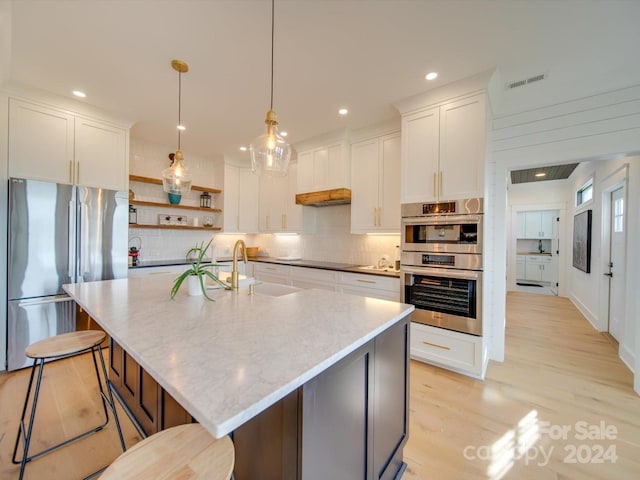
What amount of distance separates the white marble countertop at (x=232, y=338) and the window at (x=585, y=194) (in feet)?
17.5

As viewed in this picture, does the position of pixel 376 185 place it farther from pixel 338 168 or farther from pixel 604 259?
pixel 604 259

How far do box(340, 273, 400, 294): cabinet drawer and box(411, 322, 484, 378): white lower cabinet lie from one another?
0.45m

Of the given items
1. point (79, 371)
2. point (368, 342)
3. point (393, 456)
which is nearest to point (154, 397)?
point (368, 342)

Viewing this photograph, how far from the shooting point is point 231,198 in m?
4.73

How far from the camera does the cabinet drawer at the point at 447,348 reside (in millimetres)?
2422

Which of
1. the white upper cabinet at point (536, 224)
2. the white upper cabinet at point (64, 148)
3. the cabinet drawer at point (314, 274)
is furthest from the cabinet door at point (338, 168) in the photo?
the white upper cabinet at point (536, 224)

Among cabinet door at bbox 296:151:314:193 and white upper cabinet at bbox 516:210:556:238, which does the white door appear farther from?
white upper cabinet at bbox 516:210:556:238

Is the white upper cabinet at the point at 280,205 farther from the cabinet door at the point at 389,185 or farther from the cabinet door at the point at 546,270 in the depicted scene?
the cabinet door at the point at 546,270

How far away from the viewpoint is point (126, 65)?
221 centimetres

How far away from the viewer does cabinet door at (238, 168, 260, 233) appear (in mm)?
4840

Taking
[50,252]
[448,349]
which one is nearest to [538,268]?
[448,349]

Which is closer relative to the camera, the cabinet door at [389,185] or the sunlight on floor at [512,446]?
the sunlight on floor at [512,446]

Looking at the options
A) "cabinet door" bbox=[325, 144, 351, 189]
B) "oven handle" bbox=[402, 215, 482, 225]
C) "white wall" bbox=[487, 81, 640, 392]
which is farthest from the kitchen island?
"cabinet door" bbox=[325, 144, 351, 189]

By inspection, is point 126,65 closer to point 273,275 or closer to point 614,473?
point 273,275
